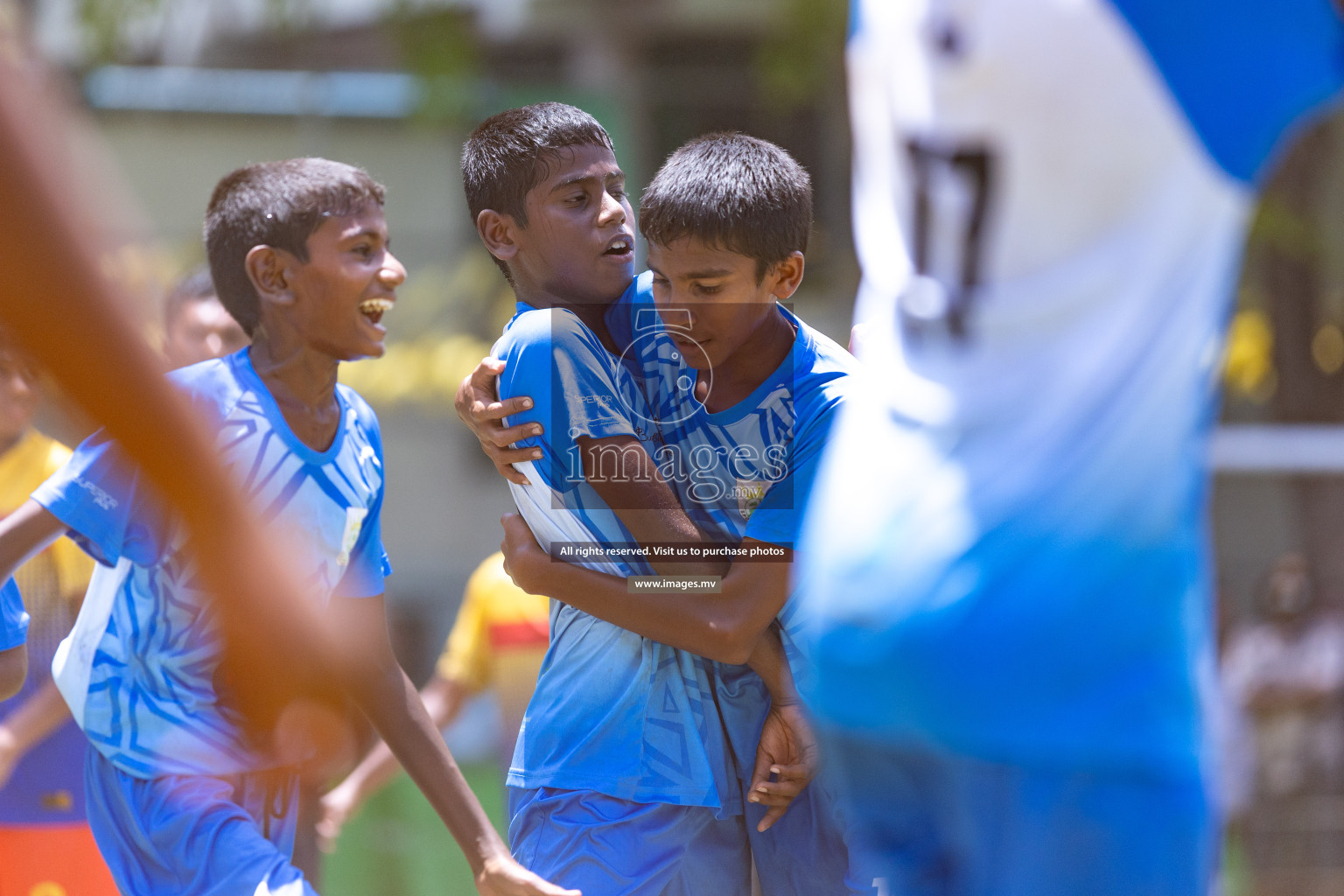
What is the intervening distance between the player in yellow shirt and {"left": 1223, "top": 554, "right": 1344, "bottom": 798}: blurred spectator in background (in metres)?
5.20

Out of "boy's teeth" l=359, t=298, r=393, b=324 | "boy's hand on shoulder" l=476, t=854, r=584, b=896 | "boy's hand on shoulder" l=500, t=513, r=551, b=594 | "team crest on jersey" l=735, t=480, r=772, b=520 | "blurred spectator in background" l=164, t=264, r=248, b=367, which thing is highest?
"boy's teeth" l=359, t=298, r=393, b=324

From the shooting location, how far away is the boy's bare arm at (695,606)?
2301 mm

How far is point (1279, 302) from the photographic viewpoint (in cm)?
1116

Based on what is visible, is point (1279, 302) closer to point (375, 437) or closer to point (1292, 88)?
point (375, 437)

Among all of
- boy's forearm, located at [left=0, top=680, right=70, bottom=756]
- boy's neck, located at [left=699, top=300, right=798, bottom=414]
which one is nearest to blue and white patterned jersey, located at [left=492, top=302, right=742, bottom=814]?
boy's neck, located at [left=699, top=300, right=798, bottom=414]

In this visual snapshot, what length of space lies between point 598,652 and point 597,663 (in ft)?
0.06

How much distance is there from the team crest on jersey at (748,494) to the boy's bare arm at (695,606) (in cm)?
11

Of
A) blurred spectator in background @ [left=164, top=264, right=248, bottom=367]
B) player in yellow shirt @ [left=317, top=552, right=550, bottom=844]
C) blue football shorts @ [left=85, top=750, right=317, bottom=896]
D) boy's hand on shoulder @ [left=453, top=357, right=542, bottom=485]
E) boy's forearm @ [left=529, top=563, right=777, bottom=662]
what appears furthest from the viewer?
player in yellow shirt @ [left=317, top=552, right=550, bottom=844]

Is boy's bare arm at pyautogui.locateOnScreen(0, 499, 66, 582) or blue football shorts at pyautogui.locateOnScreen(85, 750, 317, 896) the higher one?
boy's bare arm at pyautogui.locateOnScreen(0, 499, 66, 582)

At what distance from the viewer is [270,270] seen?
2947 mm

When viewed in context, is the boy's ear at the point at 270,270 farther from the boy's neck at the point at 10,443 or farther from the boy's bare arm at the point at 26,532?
the boy's neck at the point at 10,443

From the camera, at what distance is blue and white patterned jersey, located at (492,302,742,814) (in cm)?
238

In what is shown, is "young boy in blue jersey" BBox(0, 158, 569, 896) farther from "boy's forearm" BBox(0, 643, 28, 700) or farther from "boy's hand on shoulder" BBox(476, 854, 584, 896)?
"boy's forearm" BBox(0, 643, 28, 700)

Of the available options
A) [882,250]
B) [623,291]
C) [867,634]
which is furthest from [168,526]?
[623,291]
